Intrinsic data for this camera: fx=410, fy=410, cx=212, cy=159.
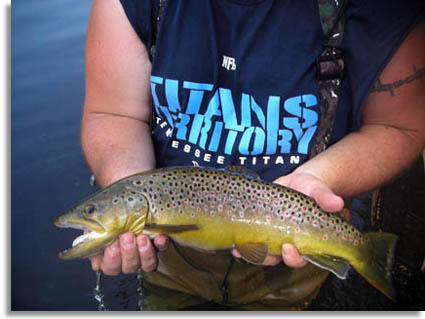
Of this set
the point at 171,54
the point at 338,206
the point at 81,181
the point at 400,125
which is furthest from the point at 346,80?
the point at 81,181

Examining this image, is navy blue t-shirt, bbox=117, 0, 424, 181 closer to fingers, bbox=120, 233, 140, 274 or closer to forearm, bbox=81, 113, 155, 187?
forearm, bbox=81, 113, 155, 187

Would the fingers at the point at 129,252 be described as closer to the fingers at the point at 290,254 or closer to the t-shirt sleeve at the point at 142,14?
the fingers at the point at 290,254

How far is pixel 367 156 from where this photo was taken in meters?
1.48

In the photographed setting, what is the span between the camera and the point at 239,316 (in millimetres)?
1432

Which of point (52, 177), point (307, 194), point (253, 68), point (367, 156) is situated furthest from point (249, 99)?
point (52, 177)

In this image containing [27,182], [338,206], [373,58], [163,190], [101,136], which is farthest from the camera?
[27,182]

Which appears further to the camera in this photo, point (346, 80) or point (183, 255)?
point (183, 255)

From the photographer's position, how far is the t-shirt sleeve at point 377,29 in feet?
4.27

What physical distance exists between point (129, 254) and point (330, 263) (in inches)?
23.7

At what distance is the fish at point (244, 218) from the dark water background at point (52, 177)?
514 millimetres

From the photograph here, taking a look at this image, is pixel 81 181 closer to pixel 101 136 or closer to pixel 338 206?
pixel 101 136

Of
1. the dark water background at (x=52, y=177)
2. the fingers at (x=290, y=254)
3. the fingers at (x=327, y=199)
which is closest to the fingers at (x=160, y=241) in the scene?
the fingers at (x=290, y=254)

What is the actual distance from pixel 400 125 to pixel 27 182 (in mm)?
1973

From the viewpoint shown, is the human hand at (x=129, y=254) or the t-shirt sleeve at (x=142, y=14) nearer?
the human hand at (x=129, y=254)
